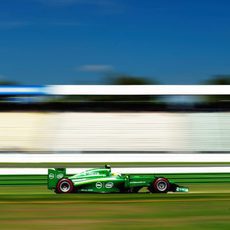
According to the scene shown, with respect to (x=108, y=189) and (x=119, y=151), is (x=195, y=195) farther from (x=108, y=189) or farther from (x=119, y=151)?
(x=119, y=151)

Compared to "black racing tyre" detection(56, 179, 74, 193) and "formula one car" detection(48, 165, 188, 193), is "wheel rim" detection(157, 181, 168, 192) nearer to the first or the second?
"formula one car" detection(48, 165, 188, 193)

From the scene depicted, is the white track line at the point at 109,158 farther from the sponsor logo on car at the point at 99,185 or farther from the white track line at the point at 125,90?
the sponsor logo on car at the point at 99,185

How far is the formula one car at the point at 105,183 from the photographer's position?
10.1 metres

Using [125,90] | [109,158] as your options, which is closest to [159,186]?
[109,158]

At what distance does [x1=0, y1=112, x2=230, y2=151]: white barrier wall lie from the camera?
28.1 m

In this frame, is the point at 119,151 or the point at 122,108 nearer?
the point at 119,151

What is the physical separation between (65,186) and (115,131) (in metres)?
18.6

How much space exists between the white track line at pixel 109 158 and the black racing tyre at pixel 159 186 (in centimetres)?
1349

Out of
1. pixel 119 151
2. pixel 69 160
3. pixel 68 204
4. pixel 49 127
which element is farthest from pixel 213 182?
pixel 49 127

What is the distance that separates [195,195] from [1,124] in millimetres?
20215

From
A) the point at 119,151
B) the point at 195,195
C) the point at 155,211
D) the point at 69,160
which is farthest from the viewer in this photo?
the point at 119,151

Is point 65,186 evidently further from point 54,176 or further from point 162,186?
point 162,186

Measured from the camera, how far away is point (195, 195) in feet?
33.1

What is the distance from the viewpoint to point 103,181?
10.1 metres
